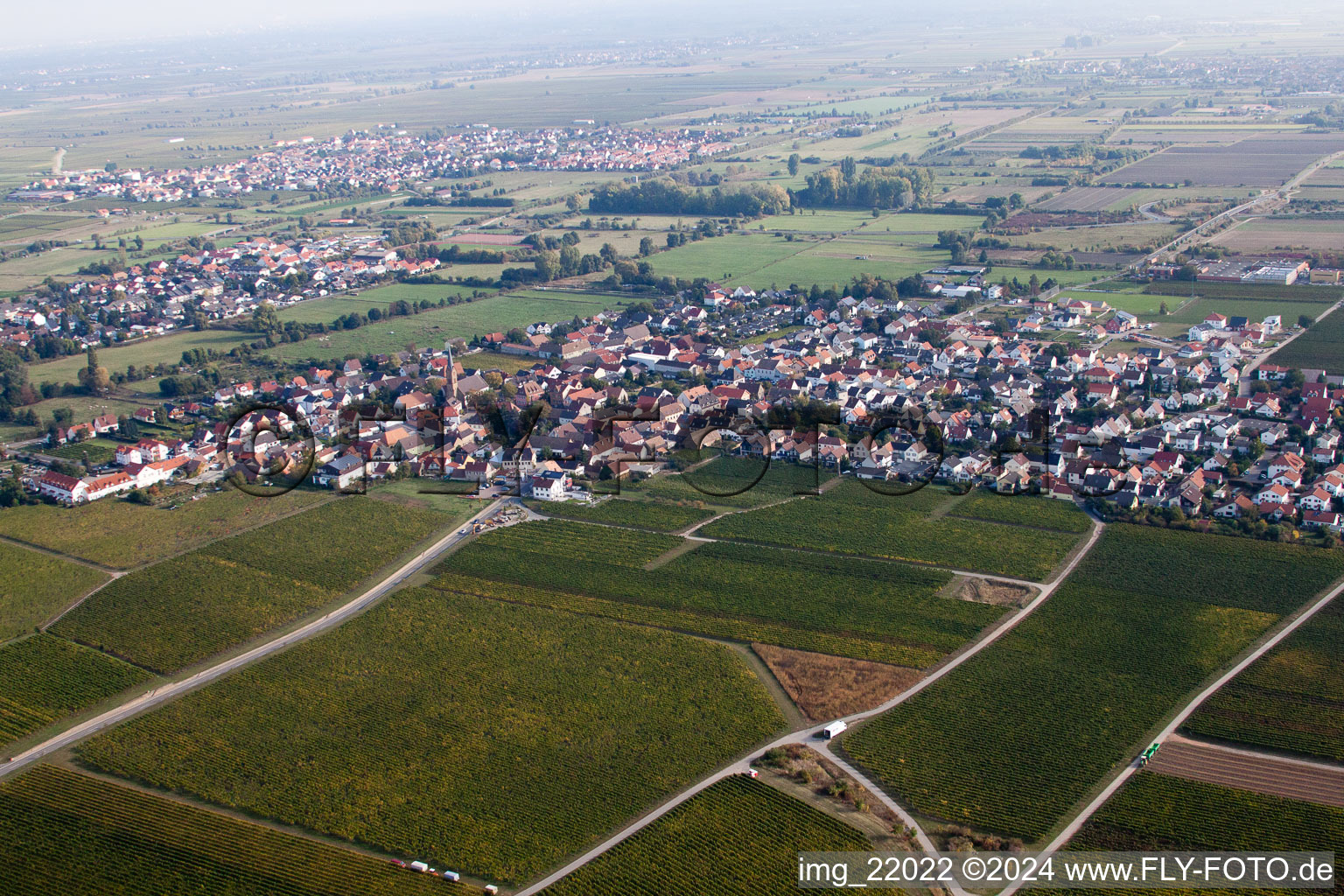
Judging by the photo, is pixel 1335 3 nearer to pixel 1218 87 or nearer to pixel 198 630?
pixel 1218 87

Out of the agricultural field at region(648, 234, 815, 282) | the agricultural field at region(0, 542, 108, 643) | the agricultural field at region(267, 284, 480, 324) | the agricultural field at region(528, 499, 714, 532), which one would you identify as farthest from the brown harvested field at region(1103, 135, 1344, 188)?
the agricultural field at region(0, 542, 108, 643)

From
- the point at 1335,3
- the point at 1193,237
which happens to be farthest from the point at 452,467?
the point at 1335,3

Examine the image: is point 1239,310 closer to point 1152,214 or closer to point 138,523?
point 1152,214

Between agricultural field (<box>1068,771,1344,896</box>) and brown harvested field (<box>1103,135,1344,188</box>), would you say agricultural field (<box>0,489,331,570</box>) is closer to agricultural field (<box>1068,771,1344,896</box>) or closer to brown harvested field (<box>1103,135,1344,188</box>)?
agricultural field (<box>1068,771,1344,896</box>)

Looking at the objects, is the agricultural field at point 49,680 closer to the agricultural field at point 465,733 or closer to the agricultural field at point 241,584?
the agricultural field at point 241,584

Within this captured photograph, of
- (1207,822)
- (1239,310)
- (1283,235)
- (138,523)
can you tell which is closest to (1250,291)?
(1239,310)
